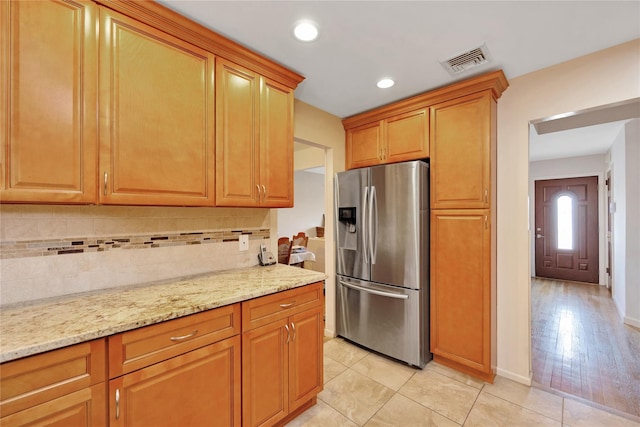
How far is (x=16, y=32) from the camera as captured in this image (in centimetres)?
112

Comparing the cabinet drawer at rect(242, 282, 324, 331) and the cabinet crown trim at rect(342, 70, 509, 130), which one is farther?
the cabinet crown trim at rect(342, 70, 509, 130)

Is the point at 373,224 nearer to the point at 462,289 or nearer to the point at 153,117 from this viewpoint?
the point at 462,289

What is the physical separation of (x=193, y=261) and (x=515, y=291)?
2509 mm

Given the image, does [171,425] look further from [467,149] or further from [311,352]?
[467,149]

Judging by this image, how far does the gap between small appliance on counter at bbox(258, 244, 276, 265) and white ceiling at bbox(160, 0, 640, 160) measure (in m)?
1.46

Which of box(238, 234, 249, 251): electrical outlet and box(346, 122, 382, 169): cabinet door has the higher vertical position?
box(346, 122, 382, 169): cabinet door

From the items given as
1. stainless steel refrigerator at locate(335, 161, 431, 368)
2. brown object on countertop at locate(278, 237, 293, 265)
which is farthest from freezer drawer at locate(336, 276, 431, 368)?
brown object on countertop at locate(278, 237, 293, 265)

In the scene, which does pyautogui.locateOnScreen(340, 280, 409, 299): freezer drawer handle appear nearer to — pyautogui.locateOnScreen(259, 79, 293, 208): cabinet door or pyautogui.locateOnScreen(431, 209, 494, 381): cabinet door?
pyautogui.locateOnScreen(431, 209, 494, 381): cabinet door

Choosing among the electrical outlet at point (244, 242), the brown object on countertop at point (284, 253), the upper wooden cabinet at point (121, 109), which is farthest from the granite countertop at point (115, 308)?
the brown object on countertop at point (284, 253)

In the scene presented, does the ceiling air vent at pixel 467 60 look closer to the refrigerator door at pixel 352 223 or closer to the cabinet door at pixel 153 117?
the refrigerator door at pixel 352 223

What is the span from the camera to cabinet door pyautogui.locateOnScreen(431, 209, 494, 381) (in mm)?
2133

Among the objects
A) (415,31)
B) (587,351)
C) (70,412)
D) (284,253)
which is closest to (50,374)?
(70,412)

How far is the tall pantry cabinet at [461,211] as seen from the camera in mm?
2127

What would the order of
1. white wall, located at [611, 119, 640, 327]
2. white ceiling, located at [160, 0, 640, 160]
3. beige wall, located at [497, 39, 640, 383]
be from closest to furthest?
white ceiling, located at [160, 0, 640, 160] → beige wall, located at [497, 39, 640, 383] → white wall, located at [611, 119, 640, 327]
